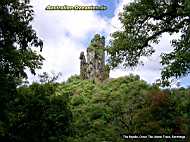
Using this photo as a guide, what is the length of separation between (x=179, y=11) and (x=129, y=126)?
13.6 m

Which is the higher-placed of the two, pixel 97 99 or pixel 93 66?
pixel 93 66

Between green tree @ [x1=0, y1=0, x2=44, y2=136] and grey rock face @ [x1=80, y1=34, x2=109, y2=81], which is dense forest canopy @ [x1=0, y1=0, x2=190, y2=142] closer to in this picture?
green tree @ [x1=0, y1=0, x2=44, y2=136]

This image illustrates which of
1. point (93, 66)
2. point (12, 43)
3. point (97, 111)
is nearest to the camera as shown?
point (12, 43)

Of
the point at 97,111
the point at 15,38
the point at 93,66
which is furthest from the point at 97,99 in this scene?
the point at 15,38

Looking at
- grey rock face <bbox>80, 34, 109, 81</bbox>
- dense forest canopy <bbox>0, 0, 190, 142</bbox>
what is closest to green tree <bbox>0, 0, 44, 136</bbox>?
dense forest canopy <bbox>0, 0, 190, 142</bbox>

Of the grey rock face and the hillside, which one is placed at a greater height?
the grey rock face

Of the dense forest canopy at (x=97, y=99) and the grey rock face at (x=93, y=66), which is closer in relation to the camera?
the dense forest canopy at (x=97, y=99)

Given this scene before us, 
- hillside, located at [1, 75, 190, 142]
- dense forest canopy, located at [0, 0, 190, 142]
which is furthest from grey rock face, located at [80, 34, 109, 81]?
dense forest canopy, located at [0, 0, 190, 142]

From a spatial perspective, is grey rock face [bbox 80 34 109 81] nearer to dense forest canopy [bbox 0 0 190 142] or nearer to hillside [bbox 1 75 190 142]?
hillside [bbox 1 75 190 142]

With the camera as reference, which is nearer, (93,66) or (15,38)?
(15,38)

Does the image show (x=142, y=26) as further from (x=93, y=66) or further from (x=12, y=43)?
(x=93, y=66)

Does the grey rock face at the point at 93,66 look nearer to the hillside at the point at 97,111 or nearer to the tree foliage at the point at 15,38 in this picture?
the hillside at the point at 97,111

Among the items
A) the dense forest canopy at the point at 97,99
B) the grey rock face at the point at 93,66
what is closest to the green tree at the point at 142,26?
the dense forest canopy at the point at 97,99

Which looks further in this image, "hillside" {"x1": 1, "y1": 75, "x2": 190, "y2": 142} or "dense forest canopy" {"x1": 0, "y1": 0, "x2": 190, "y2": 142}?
"hillside" {"x1": 1, "y1": 75, "x2": 190, "y2": 142}
